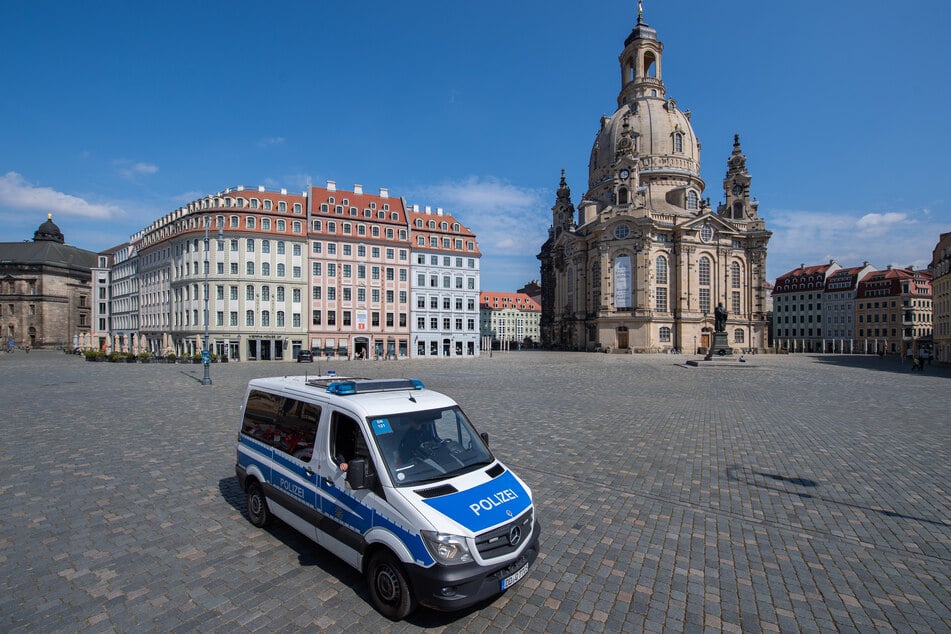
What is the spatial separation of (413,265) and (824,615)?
56.7 metres

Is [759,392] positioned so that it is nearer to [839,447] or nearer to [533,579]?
[839,447]

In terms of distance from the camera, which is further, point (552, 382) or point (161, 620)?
point (552, 382)

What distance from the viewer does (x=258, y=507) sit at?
21.1 feet

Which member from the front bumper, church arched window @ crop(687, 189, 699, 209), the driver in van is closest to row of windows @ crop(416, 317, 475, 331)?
church arched window @ crop(687, 189, 699, 209)

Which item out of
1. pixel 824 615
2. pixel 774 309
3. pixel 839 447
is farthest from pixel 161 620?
pixel 774 309

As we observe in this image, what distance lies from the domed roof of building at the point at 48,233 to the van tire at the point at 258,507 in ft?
431

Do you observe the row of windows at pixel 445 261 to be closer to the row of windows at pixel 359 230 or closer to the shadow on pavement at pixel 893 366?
the row of windows at pixel 359 230

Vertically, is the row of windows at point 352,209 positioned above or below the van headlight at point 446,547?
above

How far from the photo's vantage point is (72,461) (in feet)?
30.7

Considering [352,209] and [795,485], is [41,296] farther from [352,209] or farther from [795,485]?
[795,485]

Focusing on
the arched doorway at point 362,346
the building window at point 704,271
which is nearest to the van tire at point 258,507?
the arched doorway at point 362,346

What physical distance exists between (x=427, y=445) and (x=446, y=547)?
1212mm

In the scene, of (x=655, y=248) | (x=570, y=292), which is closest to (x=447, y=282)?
(x=570, y=292)

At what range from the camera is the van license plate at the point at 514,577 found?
437 cm
